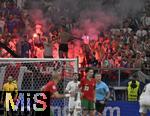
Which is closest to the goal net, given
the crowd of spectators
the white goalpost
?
the white goalpost

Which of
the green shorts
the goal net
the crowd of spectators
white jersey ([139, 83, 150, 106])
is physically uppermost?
the crowd of spectators

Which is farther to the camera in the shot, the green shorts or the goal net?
the green shorts

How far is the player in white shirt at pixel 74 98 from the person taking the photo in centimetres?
1772

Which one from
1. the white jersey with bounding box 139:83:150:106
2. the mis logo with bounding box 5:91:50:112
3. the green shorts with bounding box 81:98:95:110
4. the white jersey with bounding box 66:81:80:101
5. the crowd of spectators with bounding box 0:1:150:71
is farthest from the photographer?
the crowd of spectators with bounding box 0:1:150:71

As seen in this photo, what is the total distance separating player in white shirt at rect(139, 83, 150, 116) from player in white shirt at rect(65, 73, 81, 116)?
1.88 metres

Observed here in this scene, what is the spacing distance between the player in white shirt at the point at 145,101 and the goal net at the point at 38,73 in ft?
7.30

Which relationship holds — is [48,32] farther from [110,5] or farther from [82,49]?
[110,5]

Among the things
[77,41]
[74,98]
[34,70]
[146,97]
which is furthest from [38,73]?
[77,41]

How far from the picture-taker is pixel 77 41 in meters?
26.8

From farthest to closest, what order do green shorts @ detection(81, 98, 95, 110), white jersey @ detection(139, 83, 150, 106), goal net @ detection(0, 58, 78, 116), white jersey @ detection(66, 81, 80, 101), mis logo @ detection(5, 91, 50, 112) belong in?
green shorts @ detection(81, 98, 95, 110) → white jersey @ detection(139, 83, 150, 106) → white jersey @ detection(66, 81, 80, 101) → goal net @ detection(0, 58, 78, 116) → mis logo @ detection(5, 91, 50, 112)

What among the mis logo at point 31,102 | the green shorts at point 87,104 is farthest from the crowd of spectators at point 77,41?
the mis logo at point 31,102

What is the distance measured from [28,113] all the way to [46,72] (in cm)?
341

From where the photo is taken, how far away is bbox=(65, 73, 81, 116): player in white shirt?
17719 millimetres

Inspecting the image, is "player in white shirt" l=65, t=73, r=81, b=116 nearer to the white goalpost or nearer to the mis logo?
the white goalpost
